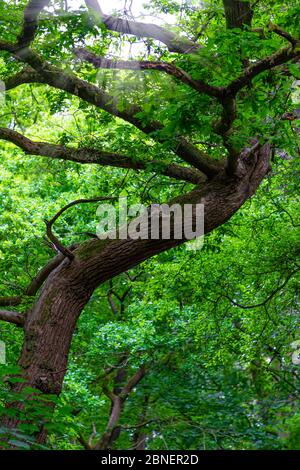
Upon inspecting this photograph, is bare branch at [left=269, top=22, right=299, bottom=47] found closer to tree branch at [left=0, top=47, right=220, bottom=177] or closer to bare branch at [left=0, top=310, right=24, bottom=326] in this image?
tree branch at [left=0, top=47, right=220, bottom=177]

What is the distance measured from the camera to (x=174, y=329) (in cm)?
1733

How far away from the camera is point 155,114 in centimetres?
698

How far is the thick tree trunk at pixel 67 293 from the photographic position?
A: 6285 millimetres

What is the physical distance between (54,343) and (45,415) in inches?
43.0

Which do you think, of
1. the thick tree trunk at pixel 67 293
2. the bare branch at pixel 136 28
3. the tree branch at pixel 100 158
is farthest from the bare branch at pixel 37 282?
the bare branch at pixel 136 28

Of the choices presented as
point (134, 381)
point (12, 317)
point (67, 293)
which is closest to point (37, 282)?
point (12, 317)

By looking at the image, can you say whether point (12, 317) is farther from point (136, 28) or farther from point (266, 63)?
point (266, 63)

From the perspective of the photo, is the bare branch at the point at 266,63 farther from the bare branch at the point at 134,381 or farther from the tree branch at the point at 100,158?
the bare branch at the point at 134,381

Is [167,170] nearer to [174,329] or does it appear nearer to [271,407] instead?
[174,329]

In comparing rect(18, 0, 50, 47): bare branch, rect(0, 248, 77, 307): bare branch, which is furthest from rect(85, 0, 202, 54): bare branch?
rect(0, 248, 77, 307): bare branch

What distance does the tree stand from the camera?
19.1 feet

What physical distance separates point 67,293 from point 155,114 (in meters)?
1.89

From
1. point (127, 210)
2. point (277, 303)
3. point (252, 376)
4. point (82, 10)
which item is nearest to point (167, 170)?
point (82, 10)

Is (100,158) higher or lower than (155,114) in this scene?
higher
